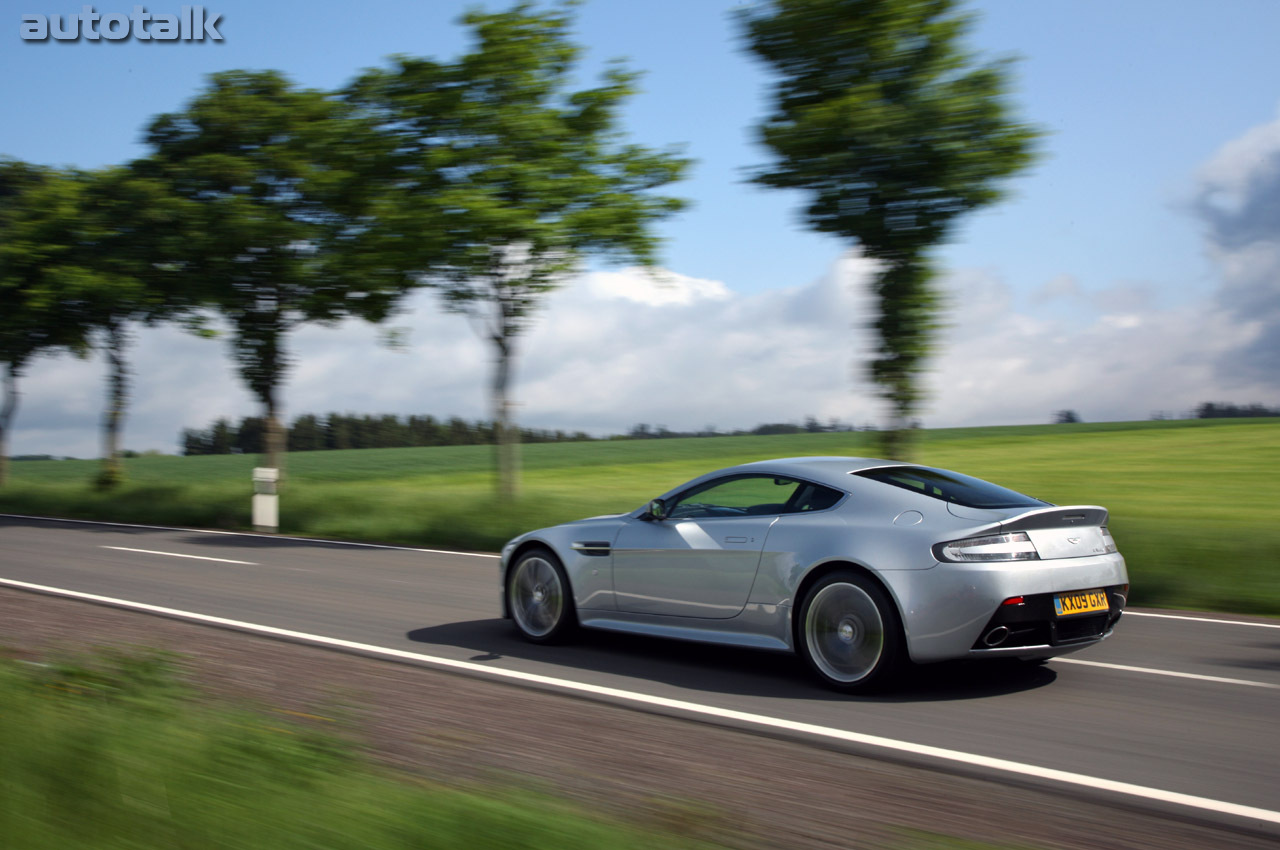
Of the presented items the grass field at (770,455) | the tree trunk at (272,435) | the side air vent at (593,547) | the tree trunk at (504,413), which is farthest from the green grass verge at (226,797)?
the tree trunk at (272,435)

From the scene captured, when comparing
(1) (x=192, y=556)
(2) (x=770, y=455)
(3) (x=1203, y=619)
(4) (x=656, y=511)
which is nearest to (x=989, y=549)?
(4) (x=656, y=511)

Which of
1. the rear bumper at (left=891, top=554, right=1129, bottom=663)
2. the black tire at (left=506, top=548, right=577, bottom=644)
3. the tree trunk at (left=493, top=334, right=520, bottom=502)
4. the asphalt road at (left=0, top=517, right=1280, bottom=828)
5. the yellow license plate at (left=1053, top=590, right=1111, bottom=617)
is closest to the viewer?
the asphalt road at (left=0, top=517, right=1280, bottom=828)

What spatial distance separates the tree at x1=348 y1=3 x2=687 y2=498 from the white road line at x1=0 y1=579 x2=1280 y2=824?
427 inches

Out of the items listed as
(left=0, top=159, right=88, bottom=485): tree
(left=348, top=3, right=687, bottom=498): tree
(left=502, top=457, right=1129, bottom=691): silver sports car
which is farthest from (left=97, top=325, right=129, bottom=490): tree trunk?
(left=502, top=457, right=1129, bottom=691): silver sports car

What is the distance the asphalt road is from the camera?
4.97 metres

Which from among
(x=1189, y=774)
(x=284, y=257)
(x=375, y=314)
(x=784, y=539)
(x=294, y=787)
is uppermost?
(x=284, y=257)

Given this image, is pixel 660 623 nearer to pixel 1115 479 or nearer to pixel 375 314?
pixel 375 314

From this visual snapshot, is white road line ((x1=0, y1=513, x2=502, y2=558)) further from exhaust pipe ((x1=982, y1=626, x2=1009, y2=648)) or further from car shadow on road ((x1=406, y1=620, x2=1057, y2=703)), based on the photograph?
exhaust pipe ((x1=982, y1=626, x2=1009, y2=648))

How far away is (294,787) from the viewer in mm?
3633

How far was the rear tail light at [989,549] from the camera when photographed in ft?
18.6

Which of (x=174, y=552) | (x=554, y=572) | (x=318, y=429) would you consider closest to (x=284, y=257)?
(x=174, y=552)

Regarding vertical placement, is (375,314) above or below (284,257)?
below

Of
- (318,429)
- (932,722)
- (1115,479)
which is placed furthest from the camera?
(318,429)

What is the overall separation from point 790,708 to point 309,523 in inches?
598
